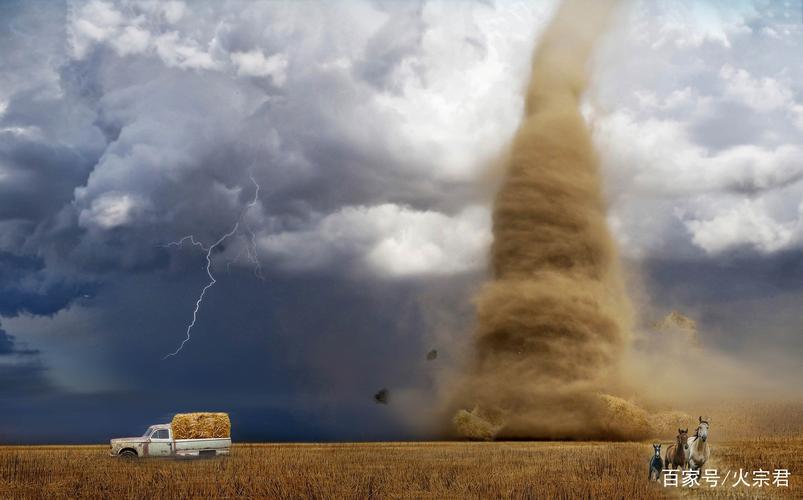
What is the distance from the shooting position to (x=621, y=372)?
50.8 meters

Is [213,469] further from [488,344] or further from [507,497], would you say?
[488,344]

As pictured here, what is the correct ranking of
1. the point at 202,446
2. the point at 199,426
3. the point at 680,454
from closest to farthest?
the point at 680,454 < the point at 202,446 < the point at 199,426

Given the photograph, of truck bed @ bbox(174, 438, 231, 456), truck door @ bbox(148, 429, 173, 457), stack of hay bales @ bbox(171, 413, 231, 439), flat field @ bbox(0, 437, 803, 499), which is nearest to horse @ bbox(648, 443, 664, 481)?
flat field @ bbox(0, 437, 803, 499)

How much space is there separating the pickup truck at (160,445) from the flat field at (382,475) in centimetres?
81

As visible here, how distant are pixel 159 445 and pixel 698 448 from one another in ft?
68.4

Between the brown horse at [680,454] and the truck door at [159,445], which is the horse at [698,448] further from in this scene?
the truck door at [159,445]

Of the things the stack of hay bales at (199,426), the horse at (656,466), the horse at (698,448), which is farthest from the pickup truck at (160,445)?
the horse at (698,448)

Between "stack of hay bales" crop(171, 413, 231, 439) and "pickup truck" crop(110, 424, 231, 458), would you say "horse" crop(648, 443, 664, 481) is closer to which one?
"pickup truck" crop(110, 424, 231, 458)

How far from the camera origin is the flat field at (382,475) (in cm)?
2323

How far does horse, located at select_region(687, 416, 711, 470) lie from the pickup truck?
1911cm

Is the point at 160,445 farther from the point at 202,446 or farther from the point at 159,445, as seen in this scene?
the point at 202,446

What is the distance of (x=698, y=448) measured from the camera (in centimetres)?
2567

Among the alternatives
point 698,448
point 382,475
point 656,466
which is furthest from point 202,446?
point 698,448

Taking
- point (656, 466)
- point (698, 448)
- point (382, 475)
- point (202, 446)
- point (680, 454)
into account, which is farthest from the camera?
point (202, 446)
